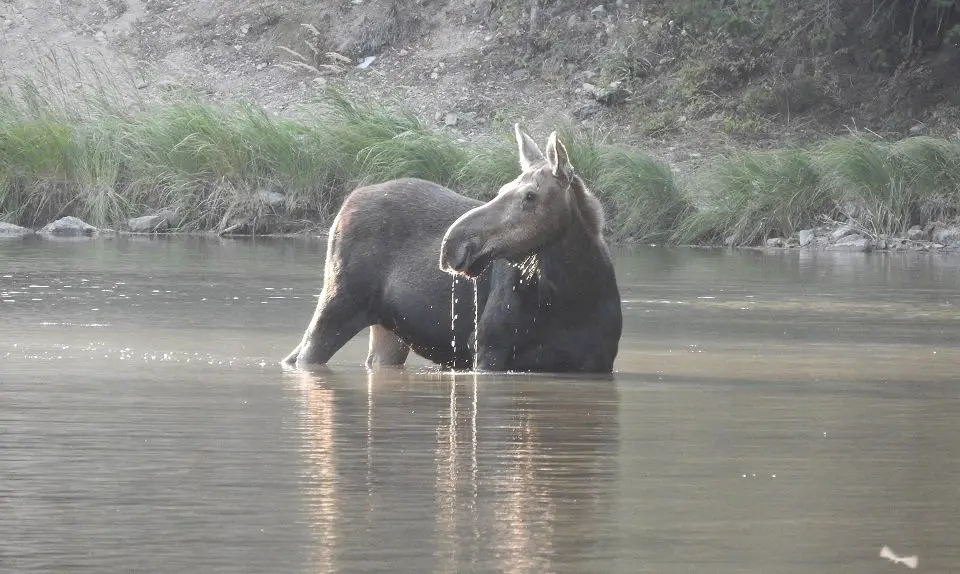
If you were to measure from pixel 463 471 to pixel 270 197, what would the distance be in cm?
1763

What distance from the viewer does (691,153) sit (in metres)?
27.4

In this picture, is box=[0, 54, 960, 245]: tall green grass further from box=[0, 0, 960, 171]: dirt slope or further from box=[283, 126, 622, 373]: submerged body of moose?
box=[283, 126, 622, 373]: submerged body of moose

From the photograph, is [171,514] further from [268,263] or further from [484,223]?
[268,263]

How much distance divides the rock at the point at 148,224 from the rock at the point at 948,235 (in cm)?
935

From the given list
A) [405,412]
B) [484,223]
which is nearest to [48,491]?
[405,412]

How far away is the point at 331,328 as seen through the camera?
10.3m

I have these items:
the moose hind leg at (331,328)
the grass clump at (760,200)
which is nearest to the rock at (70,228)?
the grass clump at (760,200)

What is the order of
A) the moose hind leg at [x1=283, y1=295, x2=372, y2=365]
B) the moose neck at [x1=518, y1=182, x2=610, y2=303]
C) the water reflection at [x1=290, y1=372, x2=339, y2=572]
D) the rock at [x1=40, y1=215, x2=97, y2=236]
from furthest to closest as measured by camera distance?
the rock at [x1=40, y1=215, x2=97, y2=236], the moose hind leg at [x1=283, y1=295, x2=372, y2=365], the moose neck at [x1=518, y1=182, x2=610, y2=303], the water reflection at [x1=290, y1=372, x2=339, y2=572]

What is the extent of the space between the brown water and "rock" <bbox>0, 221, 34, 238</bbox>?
9.84 meters

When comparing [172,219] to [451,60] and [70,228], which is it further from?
[451,60]

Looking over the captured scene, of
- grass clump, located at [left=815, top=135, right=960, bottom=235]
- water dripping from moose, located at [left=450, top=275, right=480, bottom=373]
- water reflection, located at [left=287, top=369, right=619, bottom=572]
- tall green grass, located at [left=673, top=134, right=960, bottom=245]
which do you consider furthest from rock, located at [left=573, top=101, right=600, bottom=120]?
water reflection, located at [left=287, top=369, right=619, bottom=572]

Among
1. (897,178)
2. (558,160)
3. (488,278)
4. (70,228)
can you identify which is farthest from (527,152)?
(70,228)

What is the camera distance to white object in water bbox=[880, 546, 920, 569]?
4.80 meters

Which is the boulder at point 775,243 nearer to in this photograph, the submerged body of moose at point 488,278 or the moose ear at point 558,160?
the submerged body of moose at point 488,278
